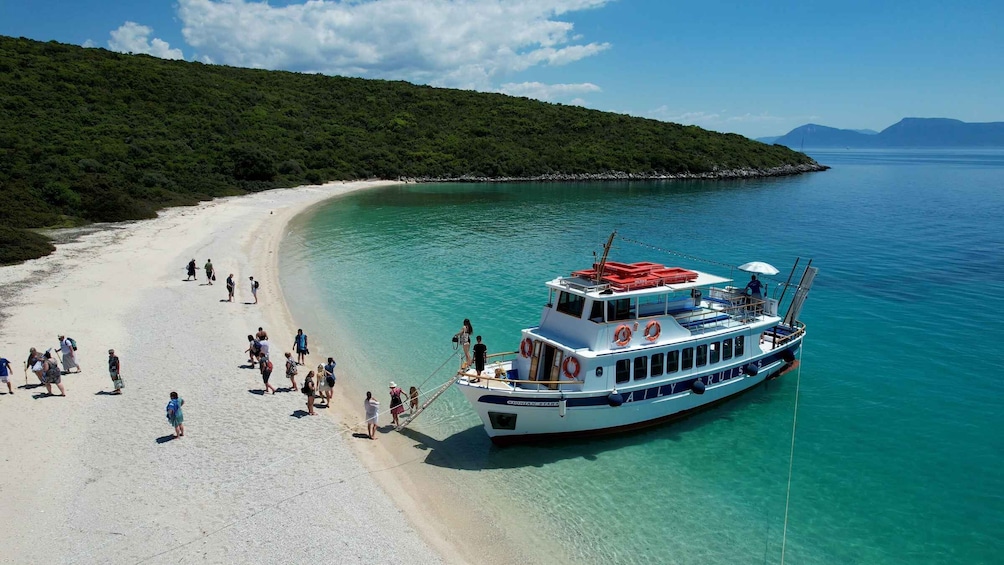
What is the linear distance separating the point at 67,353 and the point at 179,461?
313 inches

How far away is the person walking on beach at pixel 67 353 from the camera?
1891 cm

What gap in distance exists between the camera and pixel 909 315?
2888 cm

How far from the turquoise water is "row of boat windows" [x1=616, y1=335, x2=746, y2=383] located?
1.97m

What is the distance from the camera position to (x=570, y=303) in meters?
17.7

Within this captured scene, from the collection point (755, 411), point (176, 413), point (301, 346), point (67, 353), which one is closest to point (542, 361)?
point (755, 411)

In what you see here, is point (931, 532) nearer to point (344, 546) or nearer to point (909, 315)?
point (344, 546)

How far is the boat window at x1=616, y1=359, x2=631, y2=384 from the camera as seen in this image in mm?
17031

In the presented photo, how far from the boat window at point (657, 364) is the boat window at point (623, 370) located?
3.27ft

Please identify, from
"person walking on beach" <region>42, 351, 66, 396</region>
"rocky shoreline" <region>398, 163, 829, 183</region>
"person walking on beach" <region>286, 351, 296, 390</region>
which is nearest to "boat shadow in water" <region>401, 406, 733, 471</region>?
"person walking on beach" <region>286, 351, 296, 390</region>

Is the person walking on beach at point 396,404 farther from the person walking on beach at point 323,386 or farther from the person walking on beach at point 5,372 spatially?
the person walking on beach at point 5,372

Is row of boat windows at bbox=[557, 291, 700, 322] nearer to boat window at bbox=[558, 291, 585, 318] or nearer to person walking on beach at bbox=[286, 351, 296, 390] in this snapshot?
boat window at bbox=[558, 291, 585, 318]

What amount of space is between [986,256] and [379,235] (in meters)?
48.1

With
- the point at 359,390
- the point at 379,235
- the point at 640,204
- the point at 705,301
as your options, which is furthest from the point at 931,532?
the point at 640,204

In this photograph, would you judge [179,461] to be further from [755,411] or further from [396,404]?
[755,411]
